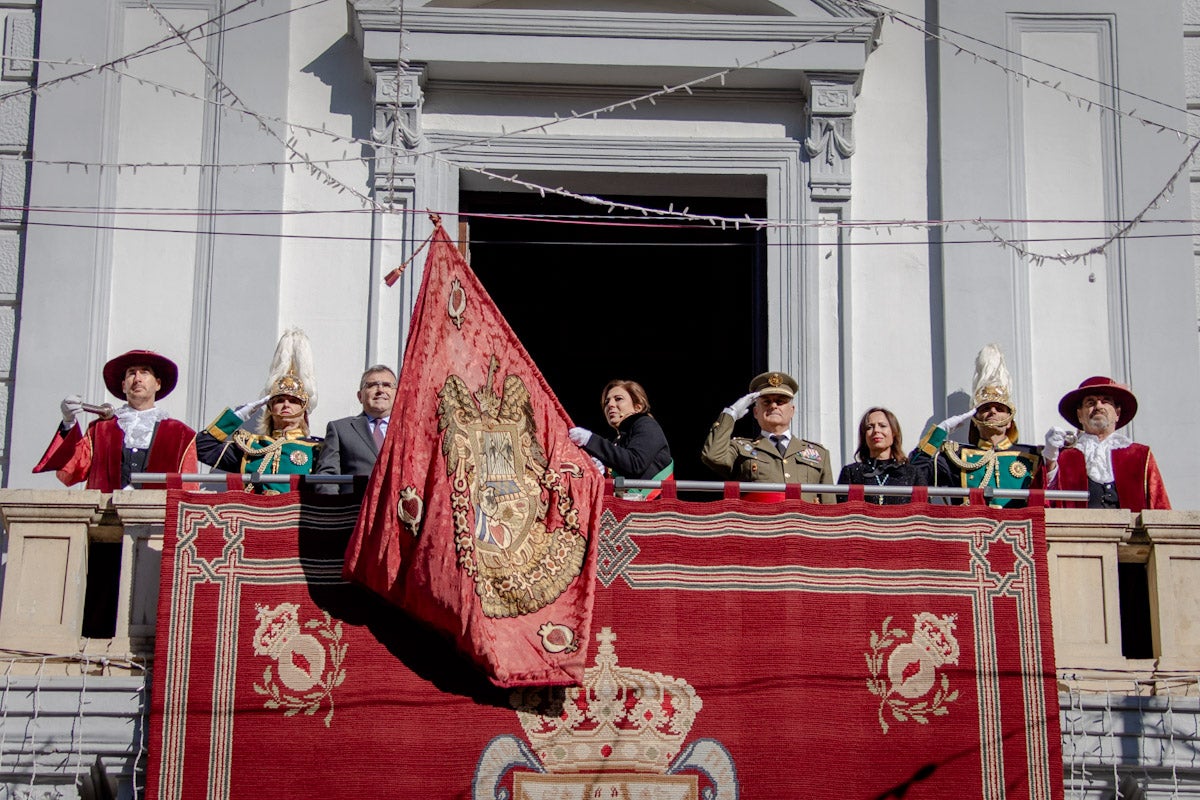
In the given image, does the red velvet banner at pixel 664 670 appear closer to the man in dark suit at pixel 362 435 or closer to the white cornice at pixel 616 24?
the man in dark suit at pixel 362 435

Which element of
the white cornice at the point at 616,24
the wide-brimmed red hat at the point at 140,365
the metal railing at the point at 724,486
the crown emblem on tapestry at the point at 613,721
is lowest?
the crown emblem on tapestry at the point at 613,721

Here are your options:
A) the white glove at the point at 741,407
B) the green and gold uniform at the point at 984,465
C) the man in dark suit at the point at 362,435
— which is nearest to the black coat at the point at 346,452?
the man in dark suit at the point at 362,435

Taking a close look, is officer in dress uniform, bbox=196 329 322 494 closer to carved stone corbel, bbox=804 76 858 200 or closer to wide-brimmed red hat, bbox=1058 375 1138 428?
carved stone corbel, bbox=804 76 858 200

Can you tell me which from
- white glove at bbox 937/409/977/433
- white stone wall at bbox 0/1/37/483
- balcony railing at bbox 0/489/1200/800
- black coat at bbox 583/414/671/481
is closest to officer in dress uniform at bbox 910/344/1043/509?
white glove at bbox 937/409/977/433

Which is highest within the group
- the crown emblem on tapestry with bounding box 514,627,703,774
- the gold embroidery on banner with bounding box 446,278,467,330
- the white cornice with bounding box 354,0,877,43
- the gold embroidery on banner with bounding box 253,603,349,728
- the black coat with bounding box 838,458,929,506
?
the white cornice with bounding box 354,0,877,43

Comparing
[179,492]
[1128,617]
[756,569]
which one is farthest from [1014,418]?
[179,492]

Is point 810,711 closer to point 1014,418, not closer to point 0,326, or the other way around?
point 1014,418

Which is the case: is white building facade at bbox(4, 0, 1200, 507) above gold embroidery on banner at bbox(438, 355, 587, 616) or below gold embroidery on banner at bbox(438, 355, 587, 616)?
above

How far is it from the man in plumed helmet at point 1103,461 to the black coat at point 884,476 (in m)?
0.87

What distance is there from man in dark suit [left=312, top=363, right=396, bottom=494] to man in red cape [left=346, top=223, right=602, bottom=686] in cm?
59

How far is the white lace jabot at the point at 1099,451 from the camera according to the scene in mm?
12875

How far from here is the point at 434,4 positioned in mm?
14703

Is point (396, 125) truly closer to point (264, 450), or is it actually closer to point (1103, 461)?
point (264, 450)

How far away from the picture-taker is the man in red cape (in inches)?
447
